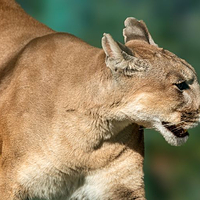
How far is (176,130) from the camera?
4.23 meters

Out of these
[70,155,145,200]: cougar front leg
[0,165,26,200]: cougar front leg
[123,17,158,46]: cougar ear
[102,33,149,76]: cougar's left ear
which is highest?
[123,17,158,46]: cougar ear

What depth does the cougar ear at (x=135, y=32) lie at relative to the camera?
450 cm

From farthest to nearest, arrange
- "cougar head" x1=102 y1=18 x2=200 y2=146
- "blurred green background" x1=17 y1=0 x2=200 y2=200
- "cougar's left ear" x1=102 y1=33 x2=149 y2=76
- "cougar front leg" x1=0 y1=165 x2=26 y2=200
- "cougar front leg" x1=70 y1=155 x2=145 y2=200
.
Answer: "blurred green background" x1=17 y1=0 x2=200 y2=200, "cougar front leg" x1=70 y1=155 x2=145 y2=200, "cougar front leg" x1=0 y1=165 x2=26 y2=200, "cougar head" x1=102 y1=18 x2=200 y2=146, "cougar's left ear" x1=102 y1=33 x2=149 y2=76

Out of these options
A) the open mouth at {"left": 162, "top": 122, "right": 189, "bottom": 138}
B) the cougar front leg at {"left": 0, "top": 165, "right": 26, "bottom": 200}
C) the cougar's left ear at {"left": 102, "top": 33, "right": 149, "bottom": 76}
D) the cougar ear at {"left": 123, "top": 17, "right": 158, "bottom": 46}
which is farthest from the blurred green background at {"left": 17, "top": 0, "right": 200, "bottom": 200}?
the cougar's left ear at {"left": 102, "top": 33, "right": 149, "bottom": 76}

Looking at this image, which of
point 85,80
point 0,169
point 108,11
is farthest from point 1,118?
point 108,11

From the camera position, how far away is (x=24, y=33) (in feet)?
16.2

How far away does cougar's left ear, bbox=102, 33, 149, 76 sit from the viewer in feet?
12.8

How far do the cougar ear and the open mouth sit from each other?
619mm

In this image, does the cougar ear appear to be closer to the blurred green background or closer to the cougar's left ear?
the cougar's left ear

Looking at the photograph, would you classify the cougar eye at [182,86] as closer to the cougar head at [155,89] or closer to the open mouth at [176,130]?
the cougar head at [155,89]

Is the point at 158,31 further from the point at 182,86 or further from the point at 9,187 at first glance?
the point at 9,187

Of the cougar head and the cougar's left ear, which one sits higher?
the cougar's left ear

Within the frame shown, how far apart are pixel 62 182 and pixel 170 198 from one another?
2.39 metres

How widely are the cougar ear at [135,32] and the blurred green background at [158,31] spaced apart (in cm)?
188
